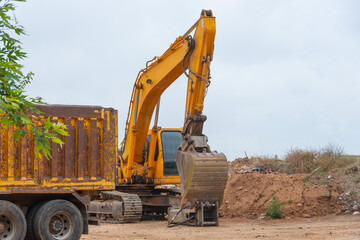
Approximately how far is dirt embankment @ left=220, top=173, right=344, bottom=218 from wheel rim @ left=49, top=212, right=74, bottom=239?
994 centimetres

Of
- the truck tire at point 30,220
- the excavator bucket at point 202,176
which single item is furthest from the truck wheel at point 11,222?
the excavator bucket at point 202,176

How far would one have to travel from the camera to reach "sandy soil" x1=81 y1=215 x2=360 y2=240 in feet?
46.6

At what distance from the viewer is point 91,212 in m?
19.4

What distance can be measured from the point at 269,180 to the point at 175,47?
24.6 ft

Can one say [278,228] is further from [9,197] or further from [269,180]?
[9,197]

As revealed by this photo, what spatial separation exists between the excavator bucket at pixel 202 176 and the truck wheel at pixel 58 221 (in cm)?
435

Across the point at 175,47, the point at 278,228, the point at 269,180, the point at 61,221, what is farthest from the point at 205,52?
the point at 269,180

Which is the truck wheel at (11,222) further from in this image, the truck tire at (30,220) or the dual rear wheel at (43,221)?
the truck tire at (30,220)

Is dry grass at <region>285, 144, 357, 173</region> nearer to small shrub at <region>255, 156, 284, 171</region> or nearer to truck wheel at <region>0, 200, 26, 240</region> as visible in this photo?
small shrub at <region>255, 156, 284, 171</region>

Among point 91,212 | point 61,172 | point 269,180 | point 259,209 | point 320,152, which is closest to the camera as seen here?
point 61,172

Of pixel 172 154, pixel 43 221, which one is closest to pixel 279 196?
pixel 172 154

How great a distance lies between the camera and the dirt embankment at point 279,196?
20469 mm

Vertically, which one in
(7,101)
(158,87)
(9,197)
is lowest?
(9,197)

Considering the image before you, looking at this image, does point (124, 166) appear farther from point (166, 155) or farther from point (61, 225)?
point (61, 225)
